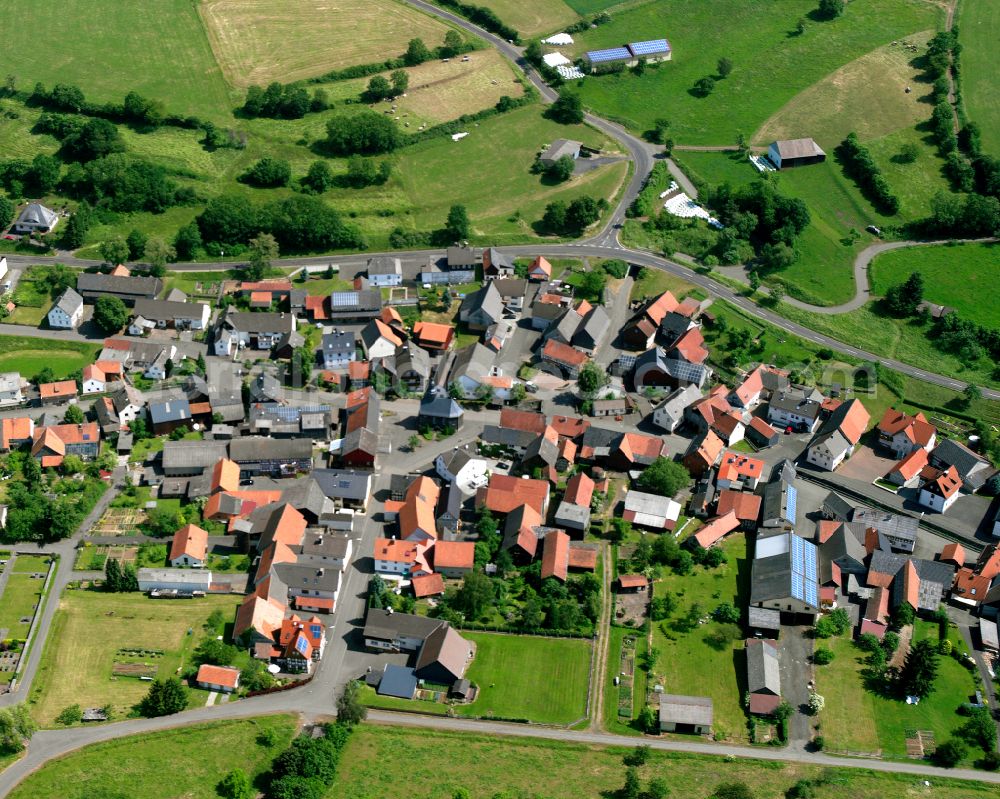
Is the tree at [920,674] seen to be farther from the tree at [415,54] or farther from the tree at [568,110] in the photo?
the tree at [415,54]

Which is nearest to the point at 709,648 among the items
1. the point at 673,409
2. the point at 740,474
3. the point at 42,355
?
the point at 740,474

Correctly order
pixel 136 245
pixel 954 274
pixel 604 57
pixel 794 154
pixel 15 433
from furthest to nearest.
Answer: pixel 604 57
pixel 794 154
pixel 954 274
pixel 136 245
pixel 15 433

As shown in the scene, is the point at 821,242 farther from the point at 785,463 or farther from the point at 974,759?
the point at 974,759

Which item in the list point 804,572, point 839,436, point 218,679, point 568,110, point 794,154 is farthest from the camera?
point 568,110

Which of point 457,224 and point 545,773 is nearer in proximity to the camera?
point 545,773

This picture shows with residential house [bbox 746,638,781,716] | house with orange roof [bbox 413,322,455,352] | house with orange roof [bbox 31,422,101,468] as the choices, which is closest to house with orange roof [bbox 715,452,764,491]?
residential house [bbox 746,638,781,716]

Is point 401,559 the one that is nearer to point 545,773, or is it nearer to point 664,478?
point 545,773

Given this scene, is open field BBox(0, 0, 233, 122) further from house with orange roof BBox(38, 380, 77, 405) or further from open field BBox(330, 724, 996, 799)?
open field BBox(330, 724, 996, 799)
